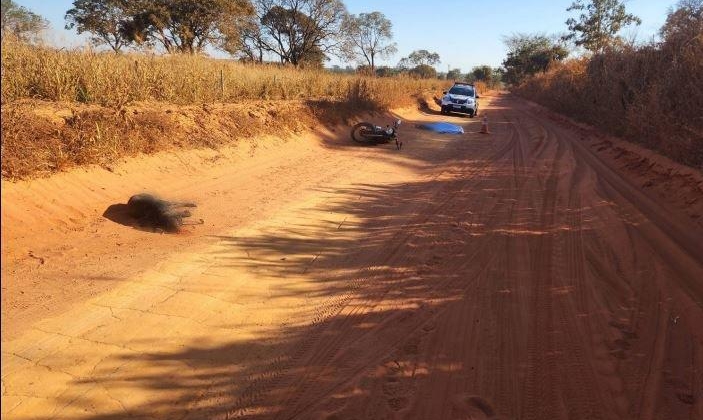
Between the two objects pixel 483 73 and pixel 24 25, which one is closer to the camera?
pixel 24 25

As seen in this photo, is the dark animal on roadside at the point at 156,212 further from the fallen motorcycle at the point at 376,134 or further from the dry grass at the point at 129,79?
the fallen motorcycle at the point at 376,134

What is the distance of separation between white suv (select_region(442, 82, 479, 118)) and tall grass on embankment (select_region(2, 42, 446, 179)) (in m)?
11.4

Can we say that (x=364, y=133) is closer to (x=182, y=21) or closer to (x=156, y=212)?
(x=156, y=212)

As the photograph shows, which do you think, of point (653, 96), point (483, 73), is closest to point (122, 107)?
point (653, 96)

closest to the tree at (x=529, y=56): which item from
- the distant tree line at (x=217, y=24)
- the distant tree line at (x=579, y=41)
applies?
the distant tree line at (x=579, y=41)

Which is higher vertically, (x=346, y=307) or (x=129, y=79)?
(x=129, y=79)

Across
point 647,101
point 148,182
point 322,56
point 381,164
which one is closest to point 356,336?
point 148,182

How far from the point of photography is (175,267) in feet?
16.0

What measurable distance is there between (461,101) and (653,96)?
1423 centimetres

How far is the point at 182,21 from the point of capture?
24.6 meters

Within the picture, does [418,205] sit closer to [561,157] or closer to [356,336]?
[356,336]

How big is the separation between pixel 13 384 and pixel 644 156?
12.1 metres

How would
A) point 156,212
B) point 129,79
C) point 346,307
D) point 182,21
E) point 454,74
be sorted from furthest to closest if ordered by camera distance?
1. point 454,74
2. point 182,21
3. point 129,79
4. point 156,212
5. point 346,307

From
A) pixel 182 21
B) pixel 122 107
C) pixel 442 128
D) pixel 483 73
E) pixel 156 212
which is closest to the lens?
pixel 156 212
